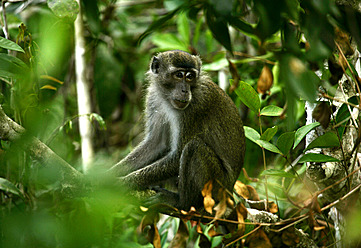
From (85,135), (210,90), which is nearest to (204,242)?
(210,90)

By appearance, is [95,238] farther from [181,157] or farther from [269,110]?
[181,157]

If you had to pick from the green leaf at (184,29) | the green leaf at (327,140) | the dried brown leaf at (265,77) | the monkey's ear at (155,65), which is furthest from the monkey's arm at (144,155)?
the dried brown leaf at (265,77)

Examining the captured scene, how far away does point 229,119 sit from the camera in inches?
236

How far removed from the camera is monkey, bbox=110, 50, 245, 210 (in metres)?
5.59

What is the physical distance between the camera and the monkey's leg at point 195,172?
553cm

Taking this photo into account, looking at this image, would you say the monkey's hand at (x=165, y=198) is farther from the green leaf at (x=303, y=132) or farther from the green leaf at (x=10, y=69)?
the green leaf at (x=10, y=69)

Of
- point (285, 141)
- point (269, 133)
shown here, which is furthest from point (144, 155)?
point (285, 141)

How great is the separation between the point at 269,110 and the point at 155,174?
2.10 meters

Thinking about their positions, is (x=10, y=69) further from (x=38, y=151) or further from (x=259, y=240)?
(x=259, y=240)

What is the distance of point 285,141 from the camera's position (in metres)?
4.04

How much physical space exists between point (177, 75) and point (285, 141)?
7.79 ft

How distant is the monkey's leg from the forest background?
0.36m

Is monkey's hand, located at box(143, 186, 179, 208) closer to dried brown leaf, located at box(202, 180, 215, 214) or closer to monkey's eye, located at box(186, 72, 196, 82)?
monkey's eye, located at box(186, 72, 196, 82)

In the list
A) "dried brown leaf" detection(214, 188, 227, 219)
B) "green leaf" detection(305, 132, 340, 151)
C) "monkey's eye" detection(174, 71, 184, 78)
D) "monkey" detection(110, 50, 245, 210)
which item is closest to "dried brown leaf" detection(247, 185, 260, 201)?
"monkey" detection(110, 50, 245, 210)
